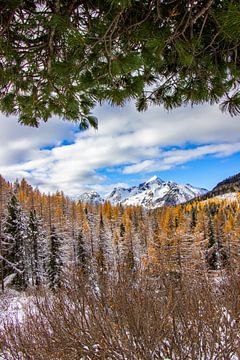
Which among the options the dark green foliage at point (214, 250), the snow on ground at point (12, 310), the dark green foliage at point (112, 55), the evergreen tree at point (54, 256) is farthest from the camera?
the dark green foliage at point (214, 250)

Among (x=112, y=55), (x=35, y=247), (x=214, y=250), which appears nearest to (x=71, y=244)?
(x=35, y=247)

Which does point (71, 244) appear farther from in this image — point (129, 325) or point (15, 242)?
point (129, 325)

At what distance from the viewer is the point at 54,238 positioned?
28.1 m

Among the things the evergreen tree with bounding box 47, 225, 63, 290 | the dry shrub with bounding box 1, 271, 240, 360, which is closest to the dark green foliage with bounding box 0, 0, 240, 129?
the dry shrub with bounding box 1, 271, 240, 360

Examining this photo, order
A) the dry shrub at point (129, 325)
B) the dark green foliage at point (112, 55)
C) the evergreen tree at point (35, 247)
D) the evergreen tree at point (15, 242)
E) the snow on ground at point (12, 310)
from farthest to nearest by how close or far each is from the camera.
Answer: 1. the evergreen tree at point (35, 247)
2. the evergreen tree at point (15, 242)
3. the snow on ground at point (12, 310)
4. the dry shrub at point (129, 325)
5. the dark green foliage at point (112, 55)

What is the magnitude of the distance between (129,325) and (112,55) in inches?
146

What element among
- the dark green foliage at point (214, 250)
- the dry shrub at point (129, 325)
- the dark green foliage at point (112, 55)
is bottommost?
the dark green foliage at point (214, 250)

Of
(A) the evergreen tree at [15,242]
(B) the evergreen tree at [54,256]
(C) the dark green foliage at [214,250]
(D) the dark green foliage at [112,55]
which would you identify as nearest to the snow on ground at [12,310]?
(D) the dark green foliage at [112,55]

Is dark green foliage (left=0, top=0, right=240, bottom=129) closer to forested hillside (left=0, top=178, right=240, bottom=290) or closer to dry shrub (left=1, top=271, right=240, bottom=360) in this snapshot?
dry shrub (left=1, top=271, right=240, bottom=360)

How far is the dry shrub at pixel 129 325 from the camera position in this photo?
4570 millimetres

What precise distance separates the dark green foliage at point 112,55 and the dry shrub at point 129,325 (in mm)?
2904

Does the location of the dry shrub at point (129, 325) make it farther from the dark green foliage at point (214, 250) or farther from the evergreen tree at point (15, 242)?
the dark green foliage at point (214, 250)

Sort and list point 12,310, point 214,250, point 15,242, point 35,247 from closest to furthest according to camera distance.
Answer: point 12,310 → point 15,242 → point 214,250 → point 35,247

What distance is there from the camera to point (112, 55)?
2520mm
